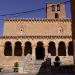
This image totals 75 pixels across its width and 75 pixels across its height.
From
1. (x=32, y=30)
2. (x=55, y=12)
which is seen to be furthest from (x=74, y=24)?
(x=55, y=12)

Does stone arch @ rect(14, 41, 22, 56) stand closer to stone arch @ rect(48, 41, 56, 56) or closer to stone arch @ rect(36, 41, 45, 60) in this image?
stone arch @ rect(36, 41, 45, 60)

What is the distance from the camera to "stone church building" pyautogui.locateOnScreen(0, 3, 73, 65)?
1813 inches

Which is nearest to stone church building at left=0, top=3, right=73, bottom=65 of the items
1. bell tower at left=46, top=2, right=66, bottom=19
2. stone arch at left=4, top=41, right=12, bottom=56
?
stone arch at left=4, top=41, right=12, bottom=56

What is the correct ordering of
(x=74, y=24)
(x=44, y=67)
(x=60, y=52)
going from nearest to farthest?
(x=74, y=24) < (x=44, y=67) < (x=60, y=52)

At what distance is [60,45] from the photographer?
1930 inches

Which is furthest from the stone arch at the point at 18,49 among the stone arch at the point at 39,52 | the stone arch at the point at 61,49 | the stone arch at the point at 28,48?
the stone arch at the point at 61,49

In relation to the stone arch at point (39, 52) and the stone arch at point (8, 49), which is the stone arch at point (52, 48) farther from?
the stone arch at point (8, 49)

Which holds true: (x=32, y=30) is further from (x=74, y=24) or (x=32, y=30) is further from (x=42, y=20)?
(x=74, y=24)

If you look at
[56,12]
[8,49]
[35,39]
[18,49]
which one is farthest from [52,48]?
[56,12]

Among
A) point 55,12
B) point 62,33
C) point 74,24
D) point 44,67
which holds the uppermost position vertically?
point 55,12

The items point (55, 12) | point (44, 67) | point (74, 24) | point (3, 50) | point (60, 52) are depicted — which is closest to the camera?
point (74, 24)

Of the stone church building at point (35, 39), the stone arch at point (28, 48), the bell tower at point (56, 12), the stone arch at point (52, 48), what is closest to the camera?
the stone church building at point (35, 39)

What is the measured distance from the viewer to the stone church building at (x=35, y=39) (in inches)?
1813

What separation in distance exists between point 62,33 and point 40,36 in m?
5.72
